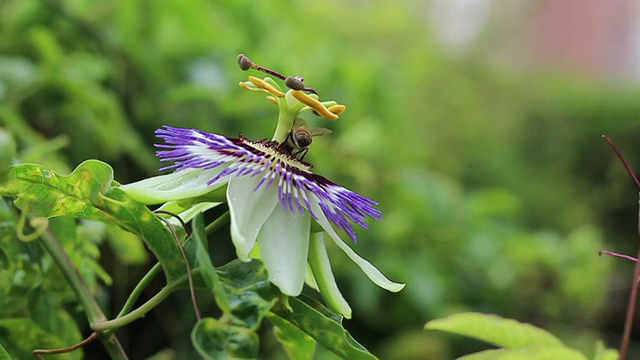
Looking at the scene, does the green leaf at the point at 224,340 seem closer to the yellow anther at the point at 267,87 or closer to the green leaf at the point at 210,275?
the green leaf at the point at 210,275

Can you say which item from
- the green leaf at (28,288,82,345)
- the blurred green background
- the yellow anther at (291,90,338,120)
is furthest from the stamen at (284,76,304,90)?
the blurred green background

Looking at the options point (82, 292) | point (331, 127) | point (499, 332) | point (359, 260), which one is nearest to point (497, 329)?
point (499, 332)

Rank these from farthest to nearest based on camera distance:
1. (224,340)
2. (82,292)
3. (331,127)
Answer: (331,127) → (82,292) → (224,340)

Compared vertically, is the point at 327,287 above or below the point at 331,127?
below

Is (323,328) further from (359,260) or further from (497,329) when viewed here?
(497,329)

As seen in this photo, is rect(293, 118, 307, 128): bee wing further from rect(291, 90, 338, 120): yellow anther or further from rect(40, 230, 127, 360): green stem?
rect(40, 230, 127, 360): green stem

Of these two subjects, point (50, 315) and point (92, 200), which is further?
point (50, 315)
